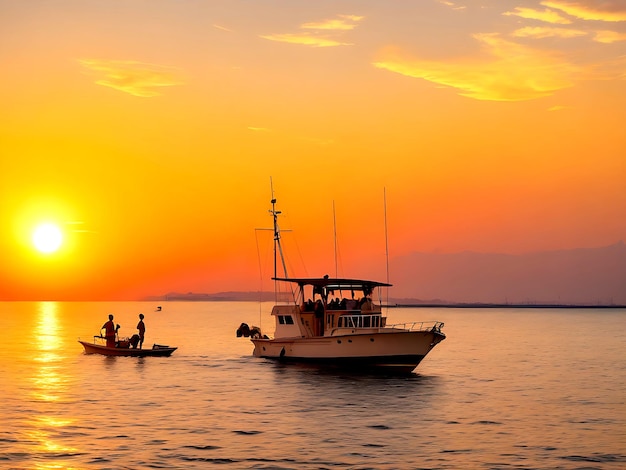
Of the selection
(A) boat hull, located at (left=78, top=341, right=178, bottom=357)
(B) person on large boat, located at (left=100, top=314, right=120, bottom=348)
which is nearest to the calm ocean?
(A) boat hull, located at (left=78, top=341, right=178, bottom=357)

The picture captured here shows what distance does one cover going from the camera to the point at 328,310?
64.1 meters

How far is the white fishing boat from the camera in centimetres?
5891

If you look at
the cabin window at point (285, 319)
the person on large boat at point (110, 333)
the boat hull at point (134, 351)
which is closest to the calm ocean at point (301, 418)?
the boat hull at point (134, 351)

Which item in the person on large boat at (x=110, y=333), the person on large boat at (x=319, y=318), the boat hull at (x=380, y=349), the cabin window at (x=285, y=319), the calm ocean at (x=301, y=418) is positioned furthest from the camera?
the person on large boat at (x=110, y=333)

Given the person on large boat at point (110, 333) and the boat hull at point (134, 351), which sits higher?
the person on large boat at point (110, 333)

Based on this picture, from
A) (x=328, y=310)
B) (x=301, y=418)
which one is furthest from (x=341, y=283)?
(x=301, y=418)

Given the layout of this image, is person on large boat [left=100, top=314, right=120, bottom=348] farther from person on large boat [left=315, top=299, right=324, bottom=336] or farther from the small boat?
person on large boat [left=315, top=299, right=324, bottom=336]

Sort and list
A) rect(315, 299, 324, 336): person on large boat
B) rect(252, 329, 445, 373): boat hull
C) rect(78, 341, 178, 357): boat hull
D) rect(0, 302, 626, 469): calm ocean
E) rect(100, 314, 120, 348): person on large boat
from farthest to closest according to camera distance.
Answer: rect(78, 341, 178, 357): boat hull
rect(100, 314, 120, 348): person on large boat
rect(315, 299, 324, 336): person on large boat
rect(252, 329, 445, 373): boat hull
rect(0, 302, 626, 469): calm ocean

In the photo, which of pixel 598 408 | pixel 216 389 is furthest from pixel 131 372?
pixel 598 408

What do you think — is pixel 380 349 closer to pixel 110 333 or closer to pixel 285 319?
pixel 285 319

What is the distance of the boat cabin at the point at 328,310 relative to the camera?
2478 inches

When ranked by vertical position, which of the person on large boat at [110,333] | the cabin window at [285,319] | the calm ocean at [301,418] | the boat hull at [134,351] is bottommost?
the calm ocean at [301,418]

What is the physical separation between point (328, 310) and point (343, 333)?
2934 millimetres

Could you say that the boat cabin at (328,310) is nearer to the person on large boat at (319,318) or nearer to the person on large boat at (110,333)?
the person on large boat at (319,318)
